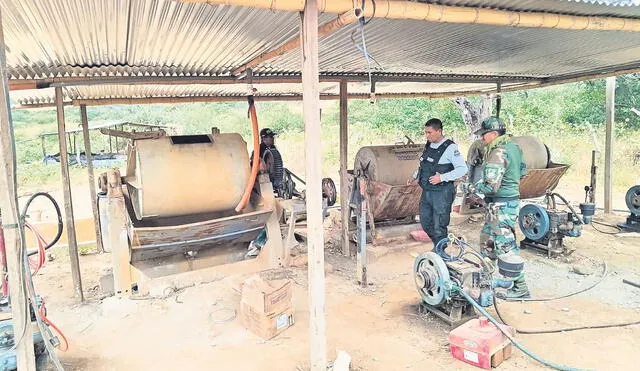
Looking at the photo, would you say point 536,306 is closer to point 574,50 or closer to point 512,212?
point 512,212

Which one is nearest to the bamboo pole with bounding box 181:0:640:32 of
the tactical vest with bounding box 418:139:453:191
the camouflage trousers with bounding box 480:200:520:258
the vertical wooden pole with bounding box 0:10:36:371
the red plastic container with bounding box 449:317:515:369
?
the vertical wooden pole with bounding box 0:10:36:371

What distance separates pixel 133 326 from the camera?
411cm

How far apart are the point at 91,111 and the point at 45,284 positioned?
973 inches

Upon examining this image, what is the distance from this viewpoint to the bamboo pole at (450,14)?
8.23 ft

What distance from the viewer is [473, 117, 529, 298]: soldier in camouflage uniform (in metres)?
4.45

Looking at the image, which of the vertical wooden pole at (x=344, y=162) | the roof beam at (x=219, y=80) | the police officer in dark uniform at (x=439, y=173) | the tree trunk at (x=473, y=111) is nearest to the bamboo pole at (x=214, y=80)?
the roof beam at (x=219, y=80)

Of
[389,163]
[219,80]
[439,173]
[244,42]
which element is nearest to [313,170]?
[244,42]

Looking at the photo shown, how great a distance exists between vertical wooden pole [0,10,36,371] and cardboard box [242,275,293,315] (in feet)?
5.45

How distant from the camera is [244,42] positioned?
4.02 meters

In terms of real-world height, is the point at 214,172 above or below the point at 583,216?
above

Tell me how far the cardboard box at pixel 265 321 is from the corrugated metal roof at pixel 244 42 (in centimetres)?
239

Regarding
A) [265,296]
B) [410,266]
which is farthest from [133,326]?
[410,266]

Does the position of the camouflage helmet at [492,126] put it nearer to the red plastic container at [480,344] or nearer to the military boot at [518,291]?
the military boot at [518,291]

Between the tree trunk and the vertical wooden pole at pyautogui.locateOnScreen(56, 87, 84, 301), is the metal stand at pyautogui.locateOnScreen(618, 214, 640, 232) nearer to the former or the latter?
the tree trunk
